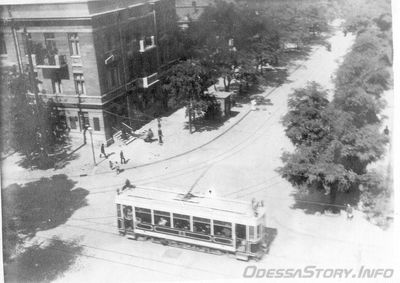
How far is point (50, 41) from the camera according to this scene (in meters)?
32.8

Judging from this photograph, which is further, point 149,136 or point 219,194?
point 149,136

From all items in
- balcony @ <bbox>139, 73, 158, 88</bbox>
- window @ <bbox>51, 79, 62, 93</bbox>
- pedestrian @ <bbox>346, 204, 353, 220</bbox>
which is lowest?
pedestrian @ <bbox>346, 204, 353, 220</bbox>

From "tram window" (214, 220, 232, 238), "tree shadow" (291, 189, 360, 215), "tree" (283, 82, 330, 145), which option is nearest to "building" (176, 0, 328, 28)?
"tree" (283, 82, 330, 145)

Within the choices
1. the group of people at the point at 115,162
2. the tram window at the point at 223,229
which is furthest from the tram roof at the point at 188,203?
the group of people at the point at 115,162

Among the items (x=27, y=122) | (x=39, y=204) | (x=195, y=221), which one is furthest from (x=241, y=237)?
(x=27, y=122)

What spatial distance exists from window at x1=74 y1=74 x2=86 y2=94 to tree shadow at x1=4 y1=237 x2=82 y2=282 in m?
14.4

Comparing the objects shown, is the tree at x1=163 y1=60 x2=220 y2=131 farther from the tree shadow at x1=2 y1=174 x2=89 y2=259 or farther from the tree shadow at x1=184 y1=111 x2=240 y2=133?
the tree shadow at x1=2 y1=174 x2=89 y2=259

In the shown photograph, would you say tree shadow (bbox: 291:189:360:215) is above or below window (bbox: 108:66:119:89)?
below

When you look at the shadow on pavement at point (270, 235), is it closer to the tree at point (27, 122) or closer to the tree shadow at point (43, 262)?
the tree shadow at point (43, 262)

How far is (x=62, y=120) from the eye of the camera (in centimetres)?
3497

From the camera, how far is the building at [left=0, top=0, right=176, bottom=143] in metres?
31.3

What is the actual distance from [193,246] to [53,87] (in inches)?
780

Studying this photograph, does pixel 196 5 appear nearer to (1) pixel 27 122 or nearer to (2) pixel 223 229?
(1) pixel 27 122

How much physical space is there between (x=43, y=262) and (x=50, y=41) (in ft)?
59.8
